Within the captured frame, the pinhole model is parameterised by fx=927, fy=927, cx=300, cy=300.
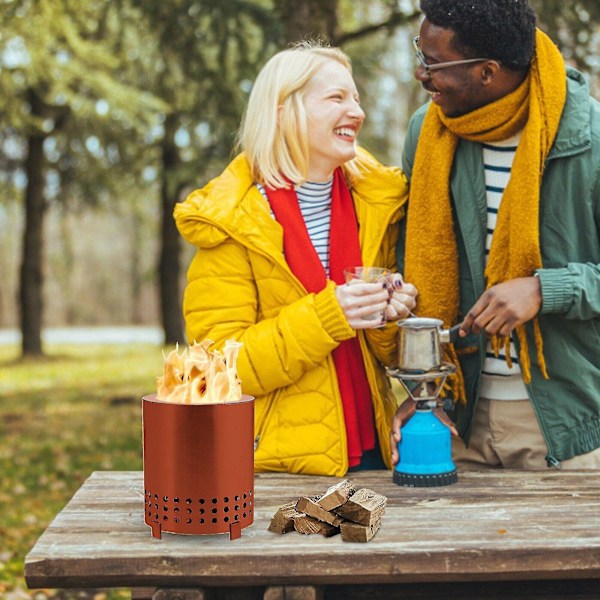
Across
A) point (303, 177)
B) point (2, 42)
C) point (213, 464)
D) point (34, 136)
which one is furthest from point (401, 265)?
point (34, 136)

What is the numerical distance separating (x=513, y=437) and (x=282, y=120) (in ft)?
4.15

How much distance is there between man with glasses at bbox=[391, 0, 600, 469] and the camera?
2.71 m

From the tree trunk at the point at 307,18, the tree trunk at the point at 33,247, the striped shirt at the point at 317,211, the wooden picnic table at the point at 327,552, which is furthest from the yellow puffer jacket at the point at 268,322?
the tree trunk at the point at 33,247

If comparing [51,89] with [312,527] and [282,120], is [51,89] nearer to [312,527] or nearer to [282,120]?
[282,120]

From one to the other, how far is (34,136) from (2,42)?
4981 mm

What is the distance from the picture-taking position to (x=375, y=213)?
3.03 meters

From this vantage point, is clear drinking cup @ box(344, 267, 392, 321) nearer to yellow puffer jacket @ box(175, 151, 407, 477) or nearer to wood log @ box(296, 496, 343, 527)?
yellow puffer jacket @ box(175, 151, 407, 477)

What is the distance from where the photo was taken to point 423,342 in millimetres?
2709

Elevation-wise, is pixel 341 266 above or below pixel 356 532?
above

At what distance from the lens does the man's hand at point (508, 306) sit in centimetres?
262

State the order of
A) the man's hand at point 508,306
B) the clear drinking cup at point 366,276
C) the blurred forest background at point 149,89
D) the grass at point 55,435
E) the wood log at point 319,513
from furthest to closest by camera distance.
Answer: the blurred forest background at point 149,89 → the grass at point 55,435 → the clear drinking cup at point 366,276 → the man's hand at point 508,306 → the wood log at point 319,513

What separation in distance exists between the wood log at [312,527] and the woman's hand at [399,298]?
776mm

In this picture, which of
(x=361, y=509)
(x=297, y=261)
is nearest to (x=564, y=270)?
(x=297, y=261)

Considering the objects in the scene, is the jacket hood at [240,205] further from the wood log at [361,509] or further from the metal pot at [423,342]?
the wood log at [361,509]
